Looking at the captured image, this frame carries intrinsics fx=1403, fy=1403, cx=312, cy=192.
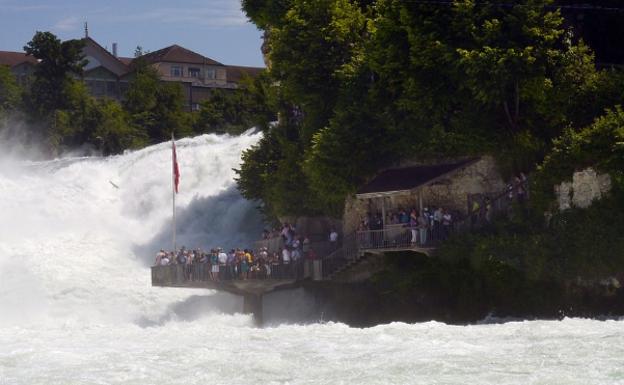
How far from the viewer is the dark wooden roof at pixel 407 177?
4309 cm

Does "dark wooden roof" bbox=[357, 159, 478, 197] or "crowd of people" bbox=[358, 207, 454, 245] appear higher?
"dark wooden roof" bbox=[357, 159, 478, 197]

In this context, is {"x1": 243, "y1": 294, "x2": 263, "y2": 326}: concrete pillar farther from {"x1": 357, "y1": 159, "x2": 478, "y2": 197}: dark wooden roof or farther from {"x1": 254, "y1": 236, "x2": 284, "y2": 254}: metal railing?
{"x1": 357, "y1": 159, "x2": 478, "y2": 197}: dark wooden roof

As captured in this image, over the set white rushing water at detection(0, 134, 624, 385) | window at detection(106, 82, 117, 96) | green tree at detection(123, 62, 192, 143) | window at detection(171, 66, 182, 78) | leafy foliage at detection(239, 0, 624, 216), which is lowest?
white rushing water at detection(0, 134, 624, 385)

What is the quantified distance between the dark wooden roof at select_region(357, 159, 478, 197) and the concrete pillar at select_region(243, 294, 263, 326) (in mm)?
5824

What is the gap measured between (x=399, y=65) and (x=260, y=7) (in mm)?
13912

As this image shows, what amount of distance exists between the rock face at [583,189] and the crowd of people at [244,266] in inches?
394

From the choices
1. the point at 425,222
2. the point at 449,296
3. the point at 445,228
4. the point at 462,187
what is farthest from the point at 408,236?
the point at 462,187

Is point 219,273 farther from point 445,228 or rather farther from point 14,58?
point 14,58

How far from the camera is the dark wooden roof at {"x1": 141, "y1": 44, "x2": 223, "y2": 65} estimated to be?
135 meters

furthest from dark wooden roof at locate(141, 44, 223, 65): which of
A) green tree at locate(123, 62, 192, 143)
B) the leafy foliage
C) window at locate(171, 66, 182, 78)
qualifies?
the leafy foliage

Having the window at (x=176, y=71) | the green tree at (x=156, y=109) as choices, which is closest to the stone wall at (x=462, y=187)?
the green tree at (x=156, y=109)

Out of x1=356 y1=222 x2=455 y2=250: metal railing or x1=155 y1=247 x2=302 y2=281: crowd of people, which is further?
x1=155 y1=247 x2=302 y2=281: crowd of people

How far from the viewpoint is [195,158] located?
2793 inches

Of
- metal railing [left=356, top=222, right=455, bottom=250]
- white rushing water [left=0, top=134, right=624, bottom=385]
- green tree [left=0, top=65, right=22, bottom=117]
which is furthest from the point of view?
green tree [left=0, top=65, right=22, bottom=117]
